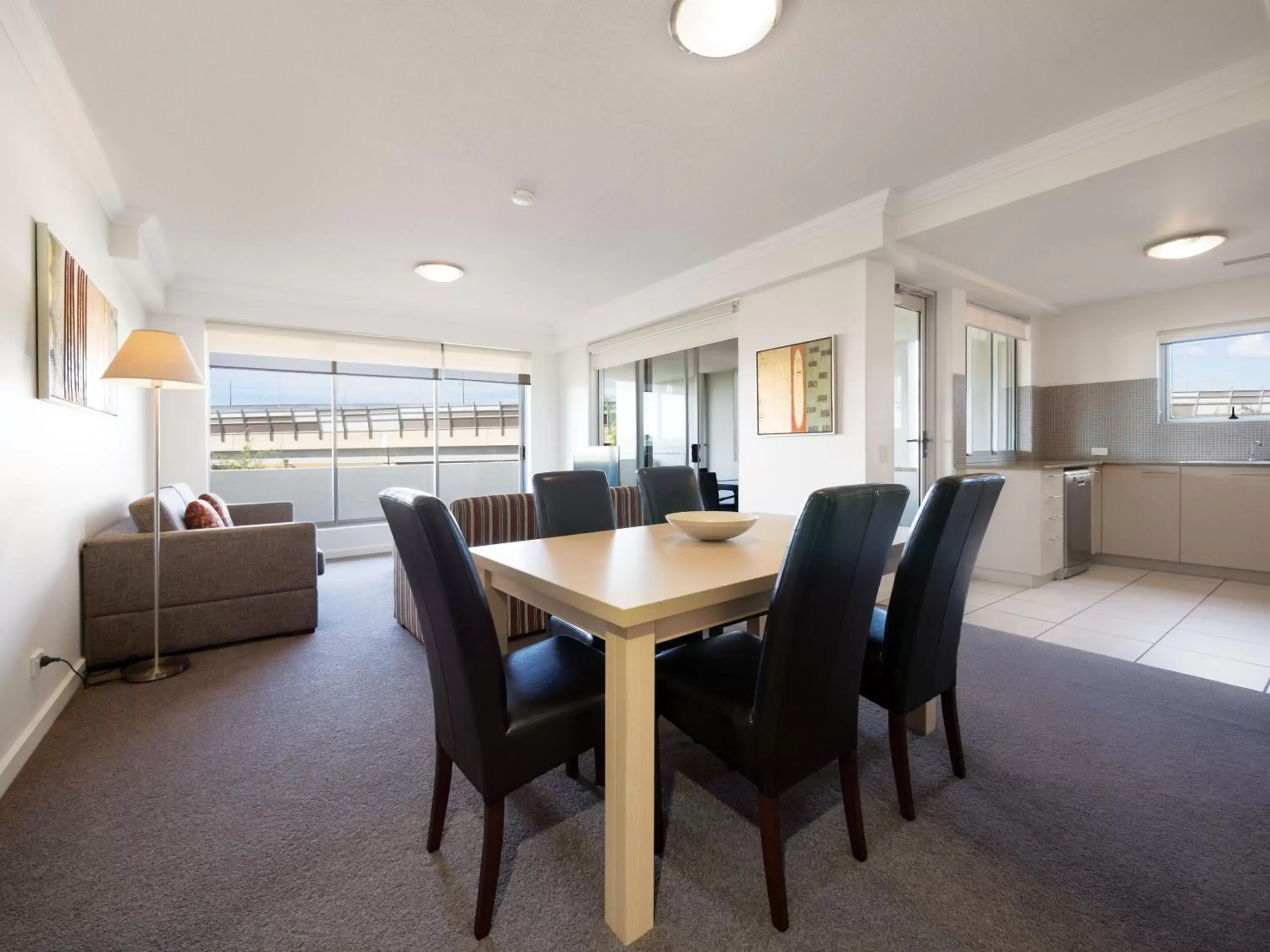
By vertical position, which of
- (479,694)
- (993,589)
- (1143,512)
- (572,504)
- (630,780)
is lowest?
(993,589)

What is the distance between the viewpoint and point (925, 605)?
149 centimetres

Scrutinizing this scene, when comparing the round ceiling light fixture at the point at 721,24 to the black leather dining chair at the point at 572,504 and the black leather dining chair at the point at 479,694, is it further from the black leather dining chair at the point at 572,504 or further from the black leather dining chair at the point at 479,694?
the black leather dining chair at the point at 479,694

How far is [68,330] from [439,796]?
2626mm

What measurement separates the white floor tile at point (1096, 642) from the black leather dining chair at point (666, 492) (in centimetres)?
207

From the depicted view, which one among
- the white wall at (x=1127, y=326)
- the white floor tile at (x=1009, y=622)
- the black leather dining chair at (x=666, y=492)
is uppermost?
the white wall at (x=1127, y=326)

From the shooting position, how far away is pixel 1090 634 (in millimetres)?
3016

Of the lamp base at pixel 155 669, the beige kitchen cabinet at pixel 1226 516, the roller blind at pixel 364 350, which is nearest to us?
the lamp base at pixel 155 669

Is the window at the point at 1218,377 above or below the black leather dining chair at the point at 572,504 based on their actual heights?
above

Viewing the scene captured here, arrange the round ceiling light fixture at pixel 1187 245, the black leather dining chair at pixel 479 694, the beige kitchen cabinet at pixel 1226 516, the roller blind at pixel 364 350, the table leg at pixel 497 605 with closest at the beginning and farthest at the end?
the black leather dining chair at pixel 479 694
the table leg at pixel 497 605
the round ceiling light fixture at pixel 1187 245
the beige kitchen cabinet at pixel 1226 516
the roller blind at pixel 364 350

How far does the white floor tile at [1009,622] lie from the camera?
10.1ft

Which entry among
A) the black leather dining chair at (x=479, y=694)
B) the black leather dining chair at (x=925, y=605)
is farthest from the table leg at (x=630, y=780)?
the black leather dining chair at (x=925, y=605)

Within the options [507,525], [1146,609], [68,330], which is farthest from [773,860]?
[1146,609]

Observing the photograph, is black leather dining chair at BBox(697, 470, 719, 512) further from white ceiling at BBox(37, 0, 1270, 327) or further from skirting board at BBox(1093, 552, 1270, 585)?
skirting board at BBox(1093, 552, 1270, 585)

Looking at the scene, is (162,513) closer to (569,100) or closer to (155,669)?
(155,669)
